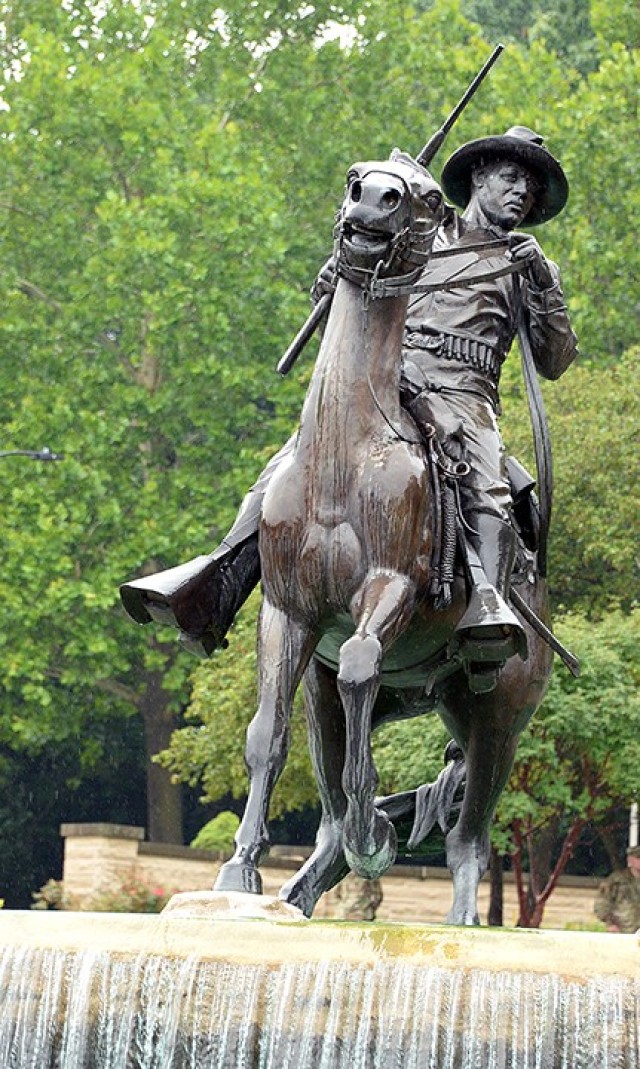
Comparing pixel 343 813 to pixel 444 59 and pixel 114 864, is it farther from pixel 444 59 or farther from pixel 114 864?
pixel 444 59

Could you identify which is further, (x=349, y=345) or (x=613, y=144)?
(x=613, y=144)

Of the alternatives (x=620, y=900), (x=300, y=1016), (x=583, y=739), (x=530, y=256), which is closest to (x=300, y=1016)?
(x=300, y=1016)

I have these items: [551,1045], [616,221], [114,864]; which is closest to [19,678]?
[114,864]

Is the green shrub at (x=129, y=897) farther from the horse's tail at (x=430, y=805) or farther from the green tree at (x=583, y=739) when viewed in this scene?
the horse's tail at (x=430, y=805)

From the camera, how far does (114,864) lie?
97.1 ft

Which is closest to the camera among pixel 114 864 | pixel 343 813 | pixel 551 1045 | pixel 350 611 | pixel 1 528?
pixel 551 1045

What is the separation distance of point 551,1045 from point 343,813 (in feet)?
9.35

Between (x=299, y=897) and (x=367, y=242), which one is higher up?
(x=367, y=242)

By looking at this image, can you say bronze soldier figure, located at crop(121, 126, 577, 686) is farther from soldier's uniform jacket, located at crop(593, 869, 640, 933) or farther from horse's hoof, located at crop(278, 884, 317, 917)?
soldier's uniform jacket, located at crop(593, 869, 640, 933)

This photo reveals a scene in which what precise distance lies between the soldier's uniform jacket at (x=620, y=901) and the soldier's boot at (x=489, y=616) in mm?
17936

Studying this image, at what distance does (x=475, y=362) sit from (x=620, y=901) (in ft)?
60.2

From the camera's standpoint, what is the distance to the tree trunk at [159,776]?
33562 mm

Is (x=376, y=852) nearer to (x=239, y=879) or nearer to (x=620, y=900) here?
(x=239, y=879)

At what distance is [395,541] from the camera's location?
26.9ft
